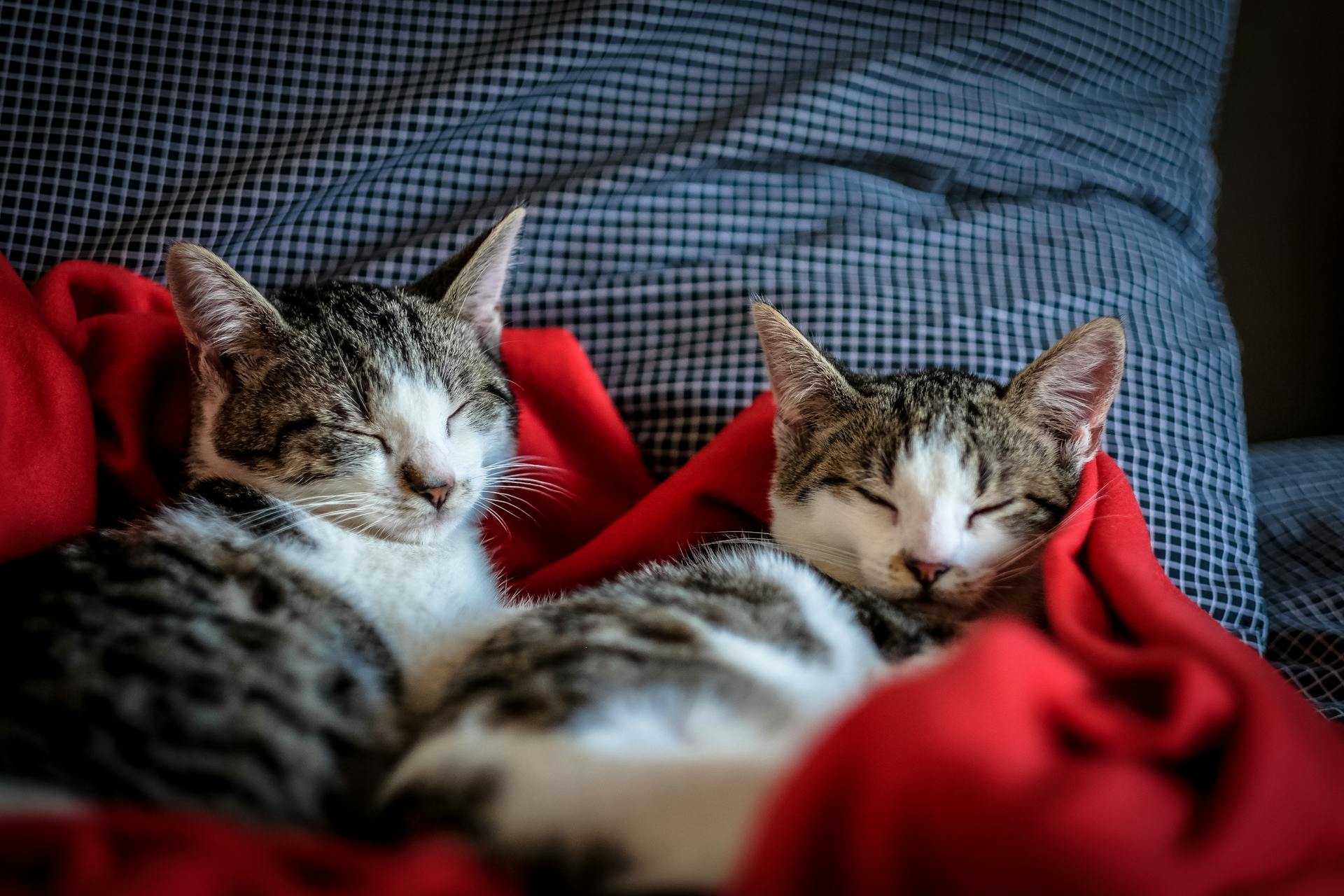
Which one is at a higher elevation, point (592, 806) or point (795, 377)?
point (795, 377)

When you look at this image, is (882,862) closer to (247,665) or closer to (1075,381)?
(247,665)

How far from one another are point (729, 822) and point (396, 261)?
1269mm

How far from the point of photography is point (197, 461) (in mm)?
1314

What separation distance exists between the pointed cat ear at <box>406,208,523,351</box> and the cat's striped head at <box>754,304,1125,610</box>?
43 cm

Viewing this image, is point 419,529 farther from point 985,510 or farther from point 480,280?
point 985,510

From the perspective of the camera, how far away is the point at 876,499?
1201 millimetres

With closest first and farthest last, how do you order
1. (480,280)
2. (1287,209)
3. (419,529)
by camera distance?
(419,529) → (480,280) → (1287,209)

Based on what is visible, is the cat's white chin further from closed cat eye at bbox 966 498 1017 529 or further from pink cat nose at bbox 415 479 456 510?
closed cat eye at bbox 966 498 1017 529

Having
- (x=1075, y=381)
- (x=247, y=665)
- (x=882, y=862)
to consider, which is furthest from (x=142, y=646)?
(x=1075, y=381)

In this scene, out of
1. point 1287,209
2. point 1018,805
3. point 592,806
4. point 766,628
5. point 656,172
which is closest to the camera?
point 1018,805

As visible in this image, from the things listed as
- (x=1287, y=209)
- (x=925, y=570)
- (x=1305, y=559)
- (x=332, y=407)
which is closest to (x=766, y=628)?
(x=925, y=570)

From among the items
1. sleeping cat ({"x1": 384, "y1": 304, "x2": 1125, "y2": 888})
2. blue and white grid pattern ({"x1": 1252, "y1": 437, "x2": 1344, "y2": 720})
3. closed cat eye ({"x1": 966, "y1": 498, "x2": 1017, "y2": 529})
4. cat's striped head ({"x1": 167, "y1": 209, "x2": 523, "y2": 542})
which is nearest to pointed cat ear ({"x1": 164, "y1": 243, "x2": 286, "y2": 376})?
cat's striped head ({"x1": 167, "y1": 209, "x2": 523, "y2": 542})

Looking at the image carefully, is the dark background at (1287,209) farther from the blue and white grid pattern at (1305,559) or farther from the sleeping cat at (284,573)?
the sleeping cat at (284,573)

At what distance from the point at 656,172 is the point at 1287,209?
157 centimetres
